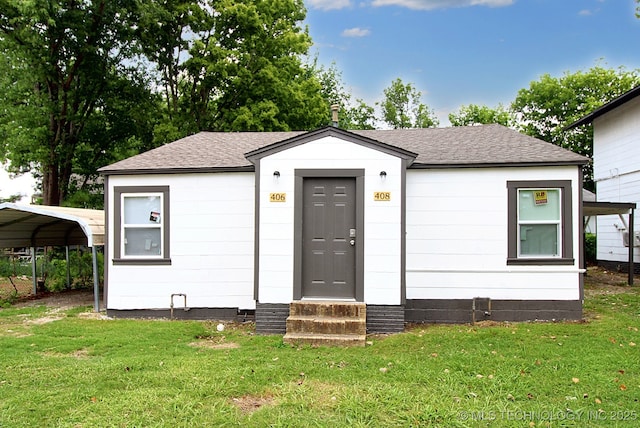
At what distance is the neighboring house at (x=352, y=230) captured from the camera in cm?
691

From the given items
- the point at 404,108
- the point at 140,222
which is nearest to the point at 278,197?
the point at 140,222

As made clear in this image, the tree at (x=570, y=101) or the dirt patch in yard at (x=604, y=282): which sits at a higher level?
the tree at (x=570, y=101)

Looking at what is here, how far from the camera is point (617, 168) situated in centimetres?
1457

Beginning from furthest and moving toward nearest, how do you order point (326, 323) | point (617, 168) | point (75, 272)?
point (617, 168)
point (75, 272)
point (326, 323)

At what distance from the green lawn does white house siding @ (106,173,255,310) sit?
46.6 inches

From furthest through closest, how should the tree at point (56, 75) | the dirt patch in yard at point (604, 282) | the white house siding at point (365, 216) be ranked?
the tree at point (56, 75), the dirt patch in yard at point (604, 282), the white house siding at point (365, 216)

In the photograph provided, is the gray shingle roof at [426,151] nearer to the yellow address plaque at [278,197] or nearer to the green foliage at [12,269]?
the yellow address plaque at [278,197]

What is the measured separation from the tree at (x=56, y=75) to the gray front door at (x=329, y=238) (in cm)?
1316

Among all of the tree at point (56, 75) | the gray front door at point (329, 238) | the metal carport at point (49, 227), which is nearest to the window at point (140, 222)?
the metal carport at point (49, 227)

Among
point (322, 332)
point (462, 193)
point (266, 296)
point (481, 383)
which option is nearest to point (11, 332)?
point (266, 296)

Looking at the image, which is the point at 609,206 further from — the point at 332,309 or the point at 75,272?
the point at 75,272

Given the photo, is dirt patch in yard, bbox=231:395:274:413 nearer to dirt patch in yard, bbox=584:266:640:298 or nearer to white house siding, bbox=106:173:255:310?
white house siding, bbox=106:173:255:310

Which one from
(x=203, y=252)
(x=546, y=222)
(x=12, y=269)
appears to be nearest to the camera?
(x=546, y=222)

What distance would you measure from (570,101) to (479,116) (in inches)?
225
